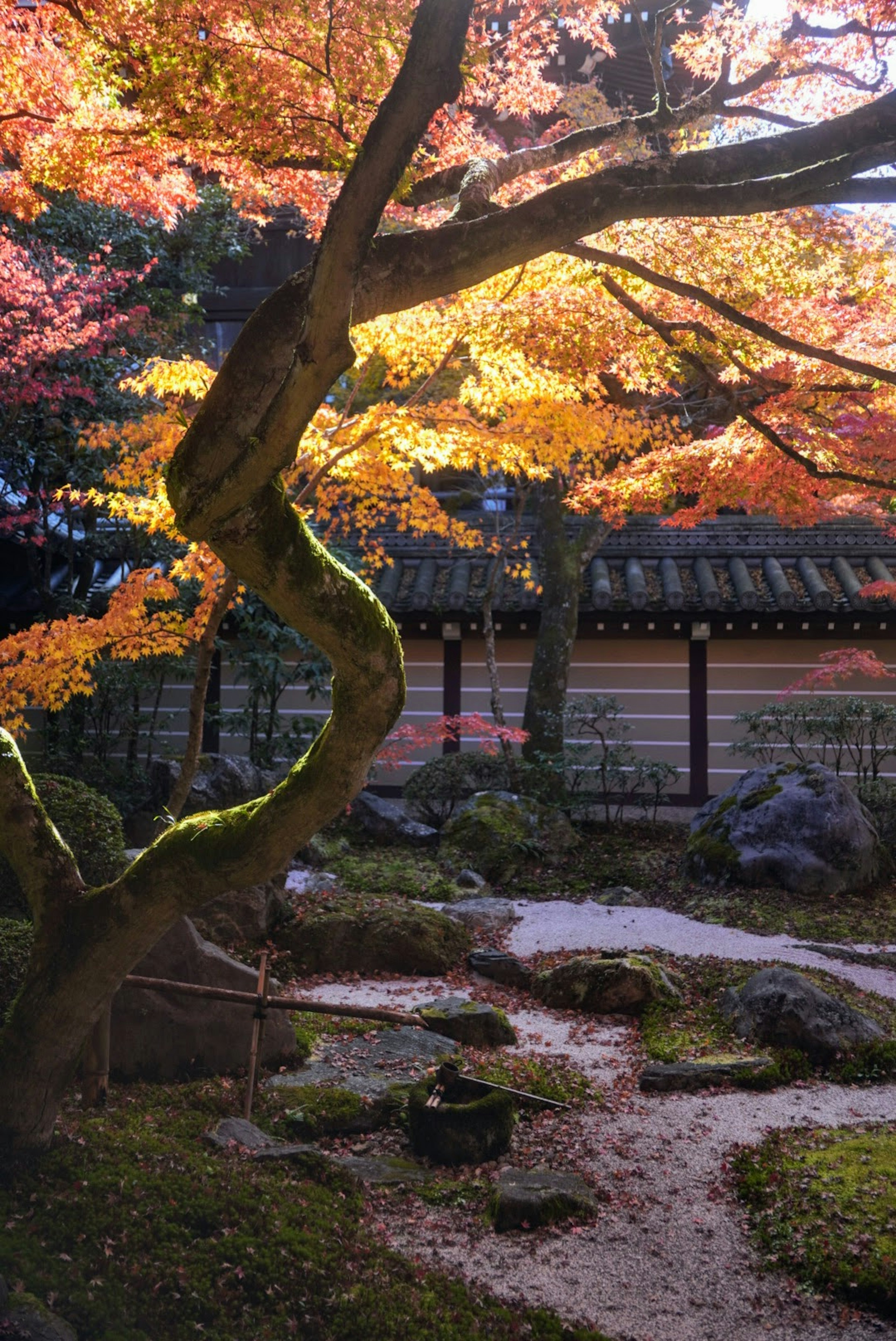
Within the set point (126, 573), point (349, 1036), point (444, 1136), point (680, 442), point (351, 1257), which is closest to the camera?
point (351, 1257)

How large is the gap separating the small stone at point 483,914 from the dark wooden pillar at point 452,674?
5.14 metres

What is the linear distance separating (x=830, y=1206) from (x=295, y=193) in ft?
20.1

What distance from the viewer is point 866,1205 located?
14.1 feet

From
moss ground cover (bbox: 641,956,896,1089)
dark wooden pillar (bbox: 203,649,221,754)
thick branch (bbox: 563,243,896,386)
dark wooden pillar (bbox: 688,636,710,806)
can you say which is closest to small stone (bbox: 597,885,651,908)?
moss ground cover (bbox: 641,956,896,1089)

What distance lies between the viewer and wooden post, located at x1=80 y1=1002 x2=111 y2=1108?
15.1 feet

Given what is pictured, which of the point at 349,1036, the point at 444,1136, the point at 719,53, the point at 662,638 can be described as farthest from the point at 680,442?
the point at 444,1136

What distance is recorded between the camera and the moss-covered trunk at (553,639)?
13812 mm

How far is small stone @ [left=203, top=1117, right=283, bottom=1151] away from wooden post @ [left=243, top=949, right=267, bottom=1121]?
0.30ft

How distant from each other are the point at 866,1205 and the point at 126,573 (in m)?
11.6

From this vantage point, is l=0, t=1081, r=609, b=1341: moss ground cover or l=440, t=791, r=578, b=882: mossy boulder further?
l=440, t=791, r=578, b=882: mossy boulder

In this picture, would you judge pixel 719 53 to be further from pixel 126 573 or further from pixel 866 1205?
pixel 126 573

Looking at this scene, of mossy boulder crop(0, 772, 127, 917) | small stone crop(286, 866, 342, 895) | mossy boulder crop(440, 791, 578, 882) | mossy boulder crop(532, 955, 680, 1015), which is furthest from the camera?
mossy boulder crop(440, 791, 578, 882)

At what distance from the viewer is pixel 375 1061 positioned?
6004 millimetres

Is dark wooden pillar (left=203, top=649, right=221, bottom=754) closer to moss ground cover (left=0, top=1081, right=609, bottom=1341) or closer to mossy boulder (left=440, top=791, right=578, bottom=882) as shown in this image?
mossy boulder (left=440, top=791, right=578, bottom=882)
